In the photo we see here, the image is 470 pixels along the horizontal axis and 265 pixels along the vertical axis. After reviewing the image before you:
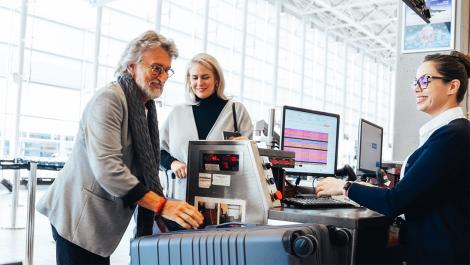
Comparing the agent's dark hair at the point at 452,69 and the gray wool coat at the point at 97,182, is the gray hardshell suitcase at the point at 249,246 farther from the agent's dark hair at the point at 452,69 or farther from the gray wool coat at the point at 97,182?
the agent's dark hair at the point at 452,69

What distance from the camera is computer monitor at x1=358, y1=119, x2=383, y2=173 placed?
3.49m

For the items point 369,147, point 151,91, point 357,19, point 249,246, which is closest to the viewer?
point 249,246

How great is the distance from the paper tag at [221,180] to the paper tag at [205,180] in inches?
0.9

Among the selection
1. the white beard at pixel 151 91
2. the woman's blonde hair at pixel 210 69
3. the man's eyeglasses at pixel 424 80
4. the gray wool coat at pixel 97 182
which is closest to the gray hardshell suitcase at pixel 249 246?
the gray wool coat at pixel 97 182

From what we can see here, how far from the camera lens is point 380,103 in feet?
73.8

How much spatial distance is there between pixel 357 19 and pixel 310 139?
15.4m

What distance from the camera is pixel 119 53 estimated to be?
15.3ft

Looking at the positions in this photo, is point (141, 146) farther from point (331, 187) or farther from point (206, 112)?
point (206, 112)

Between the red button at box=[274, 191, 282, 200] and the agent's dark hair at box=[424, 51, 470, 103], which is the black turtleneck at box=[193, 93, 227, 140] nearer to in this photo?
the red button at box=[274, 191, 282, 200]

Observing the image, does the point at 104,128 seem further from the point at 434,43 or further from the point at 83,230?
the point at 434,43

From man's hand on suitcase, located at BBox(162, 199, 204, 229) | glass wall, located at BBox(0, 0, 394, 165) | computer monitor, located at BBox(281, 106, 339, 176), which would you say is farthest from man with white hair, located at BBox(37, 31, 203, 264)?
glass wall, located at BBox(0, 0, 394, 165)

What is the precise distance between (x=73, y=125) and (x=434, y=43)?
7.46 metres

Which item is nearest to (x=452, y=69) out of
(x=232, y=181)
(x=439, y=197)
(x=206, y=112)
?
(x=439, y=197)

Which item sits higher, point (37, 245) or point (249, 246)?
point (249, 246)
